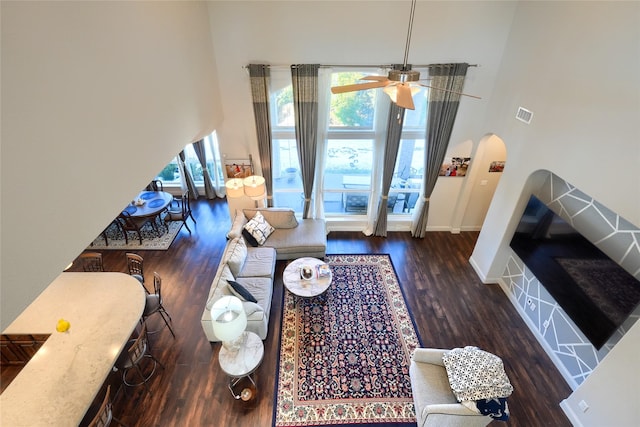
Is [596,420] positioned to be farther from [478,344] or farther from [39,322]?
[39,322]

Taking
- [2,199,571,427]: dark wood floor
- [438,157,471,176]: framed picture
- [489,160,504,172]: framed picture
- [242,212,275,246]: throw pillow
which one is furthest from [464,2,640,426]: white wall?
[242,212,275,246]: throw pillow

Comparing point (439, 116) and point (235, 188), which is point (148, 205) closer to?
point (235, 188)

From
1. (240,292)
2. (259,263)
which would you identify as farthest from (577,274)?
(259,263)

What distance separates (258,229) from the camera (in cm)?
644

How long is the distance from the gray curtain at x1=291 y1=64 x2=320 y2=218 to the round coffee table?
1988mm

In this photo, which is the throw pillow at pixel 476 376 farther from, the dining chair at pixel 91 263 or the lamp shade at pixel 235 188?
the dining chair at pixel 91 263

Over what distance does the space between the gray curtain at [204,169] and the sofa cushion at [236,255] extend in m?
3.28

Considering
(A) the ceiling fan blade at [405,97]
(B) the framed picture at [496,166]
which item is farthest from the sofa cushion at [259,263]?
(B) the framed picture at [496,166]

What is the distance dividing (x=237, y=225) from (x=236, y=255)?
96 cm

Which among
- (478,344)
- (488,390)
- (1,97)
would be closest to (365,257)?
(478,344)

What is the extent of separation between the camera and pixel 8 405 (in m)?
3.12

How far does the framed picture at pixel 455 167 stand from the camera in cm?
673

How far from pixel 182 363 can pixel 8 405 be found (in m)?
1.90

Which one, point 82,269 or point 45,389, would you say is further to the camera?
point 82,269
